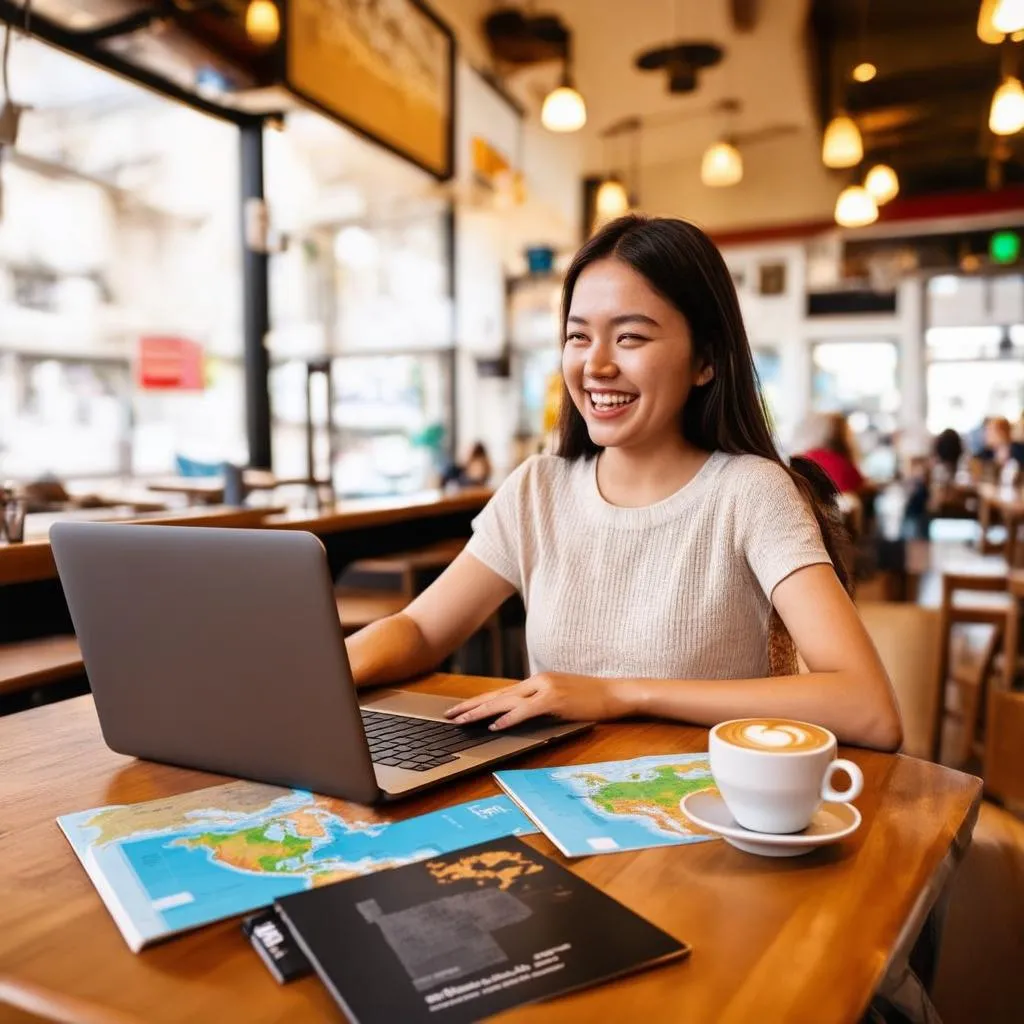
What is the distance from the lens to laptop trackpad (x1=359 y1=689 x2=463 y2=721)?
1.21 meters

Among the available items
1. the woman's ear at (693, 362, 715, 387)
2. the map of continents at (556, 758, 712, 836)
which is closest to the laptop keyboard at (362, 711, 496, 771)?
the map of continents at (556, 758, 712, 836)

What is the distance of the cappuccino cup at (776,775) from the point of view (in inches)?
29.8

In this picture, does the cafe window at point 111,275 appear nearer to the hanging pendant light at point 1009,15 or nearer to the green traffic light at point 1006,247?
the hanging pendant light at point 1009,15

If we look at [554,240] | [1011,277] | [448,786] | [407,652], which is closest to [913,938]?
[448,786]

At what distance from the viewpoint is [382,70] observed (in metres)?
5.09

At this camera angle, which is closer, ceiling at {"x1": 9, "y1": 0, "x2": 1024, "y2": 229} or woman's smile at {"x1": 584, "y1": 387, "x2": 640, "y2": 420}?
woman's smile at {"x1": 584, "y1": 387, "x2": 640, "y2": 420}

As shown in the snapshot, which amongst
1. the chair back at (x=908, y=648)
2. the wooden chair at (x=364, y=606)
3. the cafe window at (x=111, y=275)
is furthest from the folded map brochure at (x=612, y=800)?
the cafe window at (x=111, y=275)

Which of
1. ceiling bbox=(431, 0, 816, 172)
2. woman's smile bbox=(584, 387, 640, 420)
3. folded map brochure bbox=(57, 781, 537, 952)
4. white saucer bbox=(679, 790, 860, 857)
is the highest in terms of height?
ceiling bbox=(431, 0, 816, 172)

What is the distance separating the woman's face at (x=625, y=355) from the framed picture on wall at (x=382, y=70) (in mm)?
3379

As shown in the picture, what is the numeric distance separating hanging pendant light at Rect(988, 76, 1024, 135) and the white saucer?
15.0 feet

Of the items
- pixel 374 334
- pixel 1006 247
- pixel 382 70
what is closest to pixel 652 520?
pixel 382 70

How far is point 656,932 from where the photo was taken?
660 millimetres

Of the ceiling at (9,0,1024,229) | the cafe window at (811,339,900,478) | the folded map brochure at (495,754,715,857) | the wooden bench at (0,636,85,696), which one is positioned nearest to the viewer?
the folded map brochure at (495,754,715,857)

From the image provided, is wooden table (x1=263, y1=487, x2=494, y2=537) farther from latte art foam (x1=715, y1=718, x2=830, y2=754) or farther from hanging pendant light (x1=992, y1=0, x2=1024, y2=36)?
hanging pendant light (x1=992, y1=0, x2=1024, y2=36)
